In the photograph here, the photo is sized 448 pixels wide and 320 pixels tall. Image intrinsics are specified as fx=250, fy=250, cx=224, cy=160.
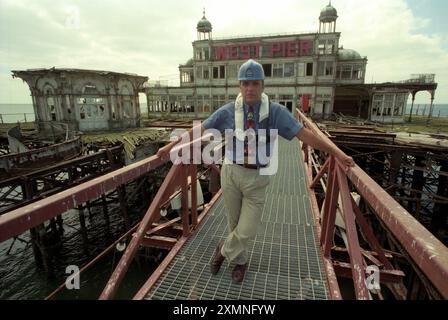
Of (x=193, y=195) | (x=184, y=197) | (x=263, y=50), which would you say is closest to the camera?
(x=184, y=197)

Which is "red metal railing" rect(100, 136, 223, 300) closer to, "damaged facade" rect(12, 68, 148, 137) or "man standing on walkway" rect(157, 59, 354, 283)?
"man standing on walkway" rect(157, 59, 354, 283)

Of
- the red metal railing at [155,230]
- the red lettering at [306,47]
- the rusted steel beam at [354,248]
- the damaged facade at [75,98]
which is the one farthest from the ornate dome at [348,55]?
the rusted steel beam at [354,248]

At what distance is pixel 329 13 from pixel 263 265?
37.1 meters

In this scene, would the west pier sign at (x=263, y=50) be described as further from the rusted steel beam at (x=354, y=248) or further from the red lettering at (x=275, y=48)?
the rusted steel beam at (x=354, y=248)

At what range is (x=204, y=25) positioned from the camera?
3772 centimetres

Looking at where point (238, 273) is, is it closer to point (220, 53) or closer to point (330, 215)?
point (330, 215)

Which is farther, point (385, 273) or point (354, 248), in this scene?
point (385, 273)

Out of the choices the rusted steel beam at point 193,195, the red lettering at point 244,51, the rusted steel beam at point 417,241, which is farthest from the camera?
the red lettering at point 244,51

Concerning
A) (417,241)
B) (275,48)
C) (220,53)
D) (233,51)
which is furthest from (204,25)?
(417,241)

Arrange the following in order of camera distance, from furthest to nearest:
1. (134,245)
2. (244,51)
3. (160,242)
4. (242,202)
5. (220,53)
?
(220,53)
(244,51)
(160,242)
(242,202)
(134,245)

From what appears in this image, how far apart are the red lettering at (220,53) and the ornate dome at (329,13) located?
13.3 metres

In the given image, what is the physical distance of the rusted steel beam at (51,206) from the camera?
1685 millimetres

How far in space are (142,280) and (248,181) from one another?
9624 mm
